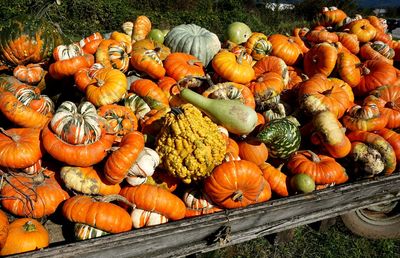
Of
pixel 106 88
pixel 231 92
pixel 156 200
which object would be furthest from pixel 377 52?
pixel 156 200

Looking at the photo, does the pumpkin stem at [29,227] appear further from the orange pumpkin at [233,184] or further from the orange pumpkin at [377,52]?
the orange pumpkin at [377,52]

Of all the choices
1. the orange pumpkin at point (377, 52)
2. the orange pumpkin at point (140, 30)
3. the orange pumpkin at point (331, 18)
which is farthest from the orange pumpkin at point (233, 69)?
the orange pumpkin at point (331, 18)

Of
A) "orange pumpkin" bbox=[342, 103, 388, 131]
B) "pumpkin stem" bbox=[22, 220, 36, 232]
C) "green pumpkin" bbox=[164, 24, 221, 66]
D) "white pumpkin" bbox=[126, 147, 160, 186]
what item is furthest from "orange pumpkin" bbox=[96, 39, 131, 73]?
"orange pumpkin" bbox=[342, 103, 388, 131]

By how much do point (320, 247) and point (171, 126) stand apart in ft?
7.82

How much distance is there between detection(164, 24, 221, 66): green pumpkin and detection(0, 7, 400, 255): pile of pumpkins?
15 millimetres

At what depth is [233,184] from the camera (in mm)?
2496

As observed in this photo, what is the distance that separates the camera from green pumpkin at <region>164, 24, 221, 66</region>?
4.00 m

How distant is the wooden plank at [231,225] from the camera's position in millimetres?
2006

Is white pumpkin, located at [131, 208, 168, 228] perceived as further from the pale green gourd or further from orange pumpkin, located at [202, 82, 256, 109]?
orange pumpkin, located at [202, 82, 256, 109]

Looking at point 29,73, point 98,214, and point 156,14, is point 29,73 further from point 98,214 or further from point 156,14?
point 156,14

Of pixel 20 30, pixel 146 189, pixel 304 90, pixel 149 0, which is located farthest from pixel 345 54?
pixel 149 0

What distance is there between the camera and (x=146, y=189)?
2469 mm

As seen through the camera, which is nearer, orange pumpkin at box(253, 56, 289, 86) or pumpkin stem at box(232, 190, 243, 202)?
pumpkin stem at box(232, 190, 243, 202)

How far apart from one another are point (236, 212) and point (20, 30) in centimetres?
271
